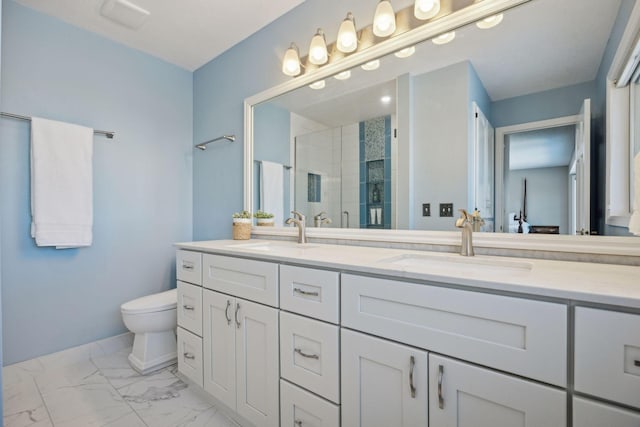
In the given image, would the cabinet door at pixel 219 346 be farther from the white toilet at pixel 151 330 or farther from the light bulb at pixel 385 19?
the light bulb at pixel 385 19

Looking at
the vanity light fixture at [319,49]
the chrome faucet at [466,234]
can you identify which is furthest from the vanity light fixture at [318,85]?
the chrome faucet at [466,234]

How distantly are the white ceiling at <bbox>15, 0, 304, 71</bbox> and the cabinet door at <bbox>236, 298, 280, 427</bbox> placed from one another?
185 centimetres

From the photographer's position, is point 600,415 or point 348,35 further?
point 348,35

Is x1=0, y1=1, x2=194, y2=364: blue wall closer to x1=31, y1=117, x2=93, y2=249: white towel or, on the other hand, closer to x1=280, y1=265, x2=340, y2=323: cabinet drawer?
x1=31, y1=117, x2=93, y2=249: white towel

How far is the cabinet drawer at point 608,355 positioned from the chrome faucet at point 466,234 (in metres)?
0.57

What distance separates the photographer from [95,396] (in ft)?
5.53

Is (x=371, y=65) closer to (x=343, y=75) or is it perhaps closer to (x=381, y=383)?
(x=343, y=75)

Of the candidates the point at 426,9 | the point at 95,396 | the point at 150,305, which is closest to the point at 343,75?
the point at 426,9

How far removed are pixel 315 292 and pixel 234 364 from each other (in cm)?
64

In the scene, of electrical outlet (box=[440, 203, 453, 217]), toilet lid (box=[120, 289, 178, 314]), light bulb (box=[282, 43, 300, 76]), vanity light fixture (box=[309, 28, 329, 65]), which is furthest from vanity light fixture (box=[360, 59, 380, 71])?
toilet lid (box=[120, 289, 178, 314])

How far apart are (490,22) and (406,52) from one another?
0.37 meters

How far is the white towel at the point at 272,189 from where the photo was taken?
2.14m

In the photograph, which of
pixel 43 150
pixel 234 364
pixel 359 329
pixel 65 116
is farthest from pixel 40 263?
pixel 359 329

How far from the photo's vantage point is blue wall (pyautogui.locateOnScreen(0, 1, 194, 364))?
6.22 ft
